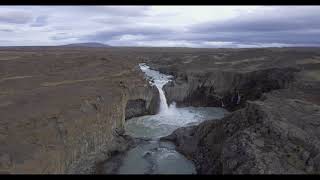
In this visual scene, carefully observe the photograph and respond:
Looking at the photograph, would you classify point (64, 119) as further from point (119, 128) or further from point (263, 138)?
point (263, 138)

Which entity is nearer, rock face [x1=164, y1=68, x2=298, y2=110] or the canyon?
the canyon

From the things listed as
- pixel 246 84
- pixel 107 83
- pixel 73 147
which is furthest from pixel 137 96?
pixel 73 147

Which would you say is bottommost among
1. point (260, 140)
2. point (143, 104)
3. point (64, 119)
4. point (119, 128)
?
point (119, 128)

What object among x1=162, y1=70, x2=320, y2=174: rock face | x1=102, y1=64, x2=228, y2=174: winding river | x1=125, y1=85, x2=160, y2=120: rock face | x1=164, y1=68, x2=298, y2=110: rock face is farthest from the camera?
x1=164, y1=68, x2=298, y2=110: rock face

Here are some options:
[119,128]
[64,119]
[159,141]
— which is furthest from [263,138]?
[119,128]

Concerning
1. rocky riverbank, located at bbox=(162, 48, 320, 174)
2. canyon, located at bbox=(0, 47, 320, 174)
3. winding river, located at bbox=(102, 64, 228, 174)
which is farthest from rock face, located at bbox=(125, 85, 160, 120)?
rocky riverbank, located at bbox=(162, 48, 320, 174)

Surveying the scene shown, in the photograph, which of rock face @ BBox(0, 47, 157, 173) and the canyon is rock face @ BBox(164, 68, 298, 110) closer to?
the canyon

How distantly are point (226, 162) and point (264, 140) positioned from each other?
5.98 feet

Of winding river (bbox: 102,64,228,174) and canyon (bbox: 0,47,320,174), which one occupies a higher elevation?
canyon (bbox: 0,47,320,174)

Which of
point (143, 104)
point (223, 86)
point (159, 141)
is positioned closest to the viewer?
point (159, 141)

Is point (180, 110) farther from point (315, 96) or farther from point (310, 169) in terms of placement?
point (310, 169)

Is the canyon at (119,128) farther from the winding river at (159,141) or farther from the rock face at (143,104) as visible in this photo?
the winding river at (159,141)

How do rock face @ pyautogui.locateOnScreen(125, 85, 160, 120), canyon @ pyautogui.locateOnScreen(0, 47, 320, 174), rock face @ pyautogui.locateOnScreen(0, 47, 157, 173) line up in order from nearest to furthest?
rock face @ pyautogui.locateOnScreen(0, 47, 157, 173) < canyon @ pyautogui.locateOnScreen(0, 47, 320, 174) < rock face @ pyautogui.locateOnScreen(125, 85, 160, 120)

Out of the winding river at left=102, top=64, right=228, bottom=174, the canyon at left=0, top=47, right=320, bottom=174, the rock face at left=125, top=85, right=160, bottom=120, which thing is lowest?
the winding river at left=102, top=64, right=228, bottom=174
